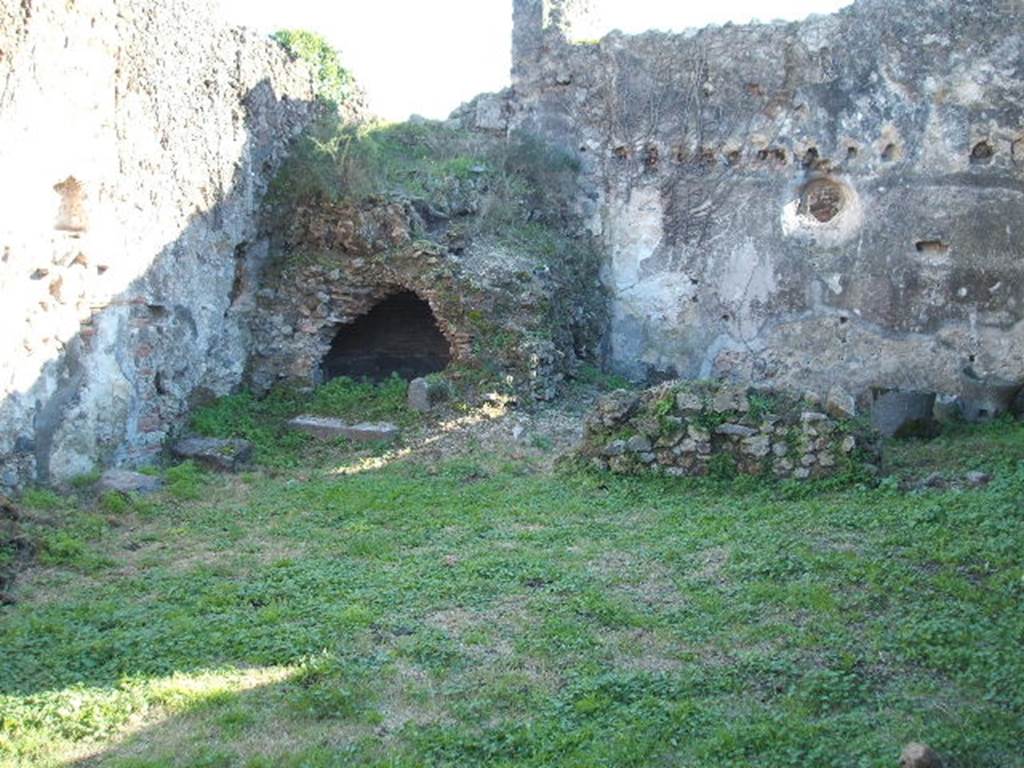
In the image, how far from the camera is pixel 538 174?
13.7 metres

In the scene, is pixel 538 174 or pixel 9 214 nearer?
pixel 9 214

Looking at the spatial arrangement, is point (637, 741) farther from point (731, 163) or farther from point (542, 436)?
point (731, 163)

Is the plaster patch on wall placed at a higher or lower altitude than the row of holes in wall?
lower

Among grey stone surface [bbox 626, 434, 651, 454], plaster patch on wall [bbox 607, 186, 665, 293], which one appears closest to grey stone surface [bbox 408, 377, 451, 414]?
grey stone surface [bbox 626, 434, 651, 454]

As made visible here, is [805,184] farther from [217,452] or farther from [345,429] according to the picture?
[217,452]

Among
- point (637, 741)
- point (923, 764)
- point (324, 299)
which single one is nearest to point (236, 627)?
point (637, 741)

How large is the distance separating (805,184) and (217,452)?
7.48 m

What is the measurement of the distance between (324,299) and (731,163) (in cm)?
520

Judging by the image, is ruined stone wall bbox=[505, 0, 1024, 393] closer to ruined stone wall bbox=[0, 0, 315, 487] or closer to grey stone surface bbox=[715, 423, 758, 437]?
grey stone surface bbox=[715, 423, 758, 437]

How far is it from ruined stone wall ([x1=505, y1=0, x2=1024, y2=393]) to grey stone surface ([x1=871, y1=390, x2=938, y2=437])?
1402mm

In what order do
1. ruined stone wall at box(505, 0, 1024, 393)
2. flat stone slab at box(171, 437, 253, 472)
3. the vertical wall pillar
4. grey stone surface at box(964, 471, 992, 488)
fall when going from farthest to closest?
1. the vertical wall pillar
2. ruined stone wall at box(505, 0, 1024, 393)
3. flat stone slab at box(171, 437, 253, 472)
4. grey stone surface at box(964, 471, 992, 488)

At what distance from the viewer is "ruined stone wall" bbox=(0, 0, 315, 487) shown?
8266mm

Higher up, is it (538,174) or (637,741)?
(538,174)

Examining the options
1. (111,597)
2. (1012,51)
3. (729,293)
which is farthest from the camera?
(729,293)
